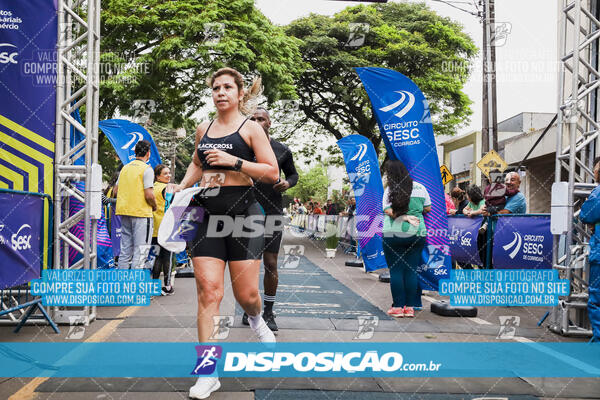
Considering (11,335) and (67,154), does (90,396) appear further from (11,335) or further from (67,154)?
(67,154)

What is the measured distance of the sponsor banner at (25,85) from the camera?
17.8ft

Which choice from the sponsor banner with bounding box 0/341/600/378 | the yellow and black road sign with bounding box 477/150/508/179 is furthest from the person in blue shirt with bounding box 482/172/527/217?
the yellow and black road sign with bounding box 477/150/508/179

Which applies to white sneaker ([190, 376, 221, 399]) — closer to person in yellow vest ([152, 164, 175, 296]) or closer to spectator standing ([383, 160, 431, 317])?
spectator standing ([383, 160, 431, 317])

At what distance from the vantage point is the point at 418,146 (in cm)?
671

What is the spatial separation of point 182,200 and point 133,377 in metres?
1.21

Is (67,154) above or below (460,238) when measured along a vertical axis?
above

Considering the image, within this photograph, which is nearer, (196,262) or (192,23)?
(196,262)

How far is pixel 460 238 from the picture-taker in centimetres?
840

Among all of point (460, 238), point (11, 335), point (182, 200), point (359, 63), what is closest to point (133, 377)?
point (182, 200)

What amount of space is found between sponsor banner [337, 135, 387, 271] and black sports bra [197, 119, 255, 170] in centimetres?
694

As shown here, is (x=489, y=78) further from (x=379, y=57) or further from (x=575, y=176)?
(x=379, y=57)

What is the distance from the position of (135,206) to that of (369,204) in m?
5.05

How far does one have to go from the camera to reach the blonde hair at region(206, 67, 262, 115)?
12.0 feet

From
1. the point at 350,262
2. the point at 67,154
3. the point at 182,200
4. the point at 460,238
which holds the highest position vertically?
the point at 67,154
